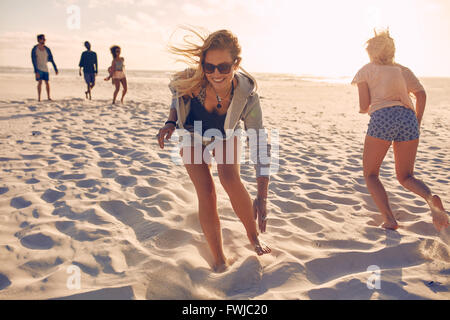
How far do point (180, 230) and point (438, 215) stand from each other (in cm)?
220

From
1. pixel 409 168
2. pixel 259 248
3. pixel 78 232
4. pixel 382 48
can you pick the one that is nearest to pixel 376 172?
pixel 409 168

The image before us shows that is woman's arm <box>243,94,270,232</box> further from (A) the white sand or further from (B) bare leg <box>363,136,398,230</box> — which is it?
(B) bare leg <box>363,136,398,230</box>

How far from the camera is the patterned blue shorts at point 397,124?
2.62 meters

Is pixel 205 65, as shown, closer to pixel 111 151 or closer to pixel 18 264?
pixel 18 264

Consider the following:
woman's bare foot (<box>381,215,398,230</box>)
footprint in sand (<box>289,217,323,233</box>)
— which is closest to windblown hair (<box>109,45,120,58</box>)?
footprint in sand (<box>289,217,323,233</box>)

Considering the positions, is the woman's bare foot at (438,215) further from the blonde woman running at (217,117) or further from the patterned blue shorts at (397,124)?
the blonde woman running at (217,117)

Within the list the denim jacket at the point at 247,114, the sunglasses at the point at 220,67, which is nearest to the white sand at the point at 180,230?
the denim jacket at the point at 247,114

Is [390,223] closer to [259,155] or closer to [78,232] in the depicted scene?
[259,155]

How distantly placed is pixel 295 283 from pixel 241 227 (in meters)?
0.89

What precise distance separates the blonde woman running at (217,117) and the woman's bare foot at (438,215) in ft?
4.84

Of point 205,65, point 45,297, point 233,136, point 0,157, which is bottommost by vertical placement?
point 45,297

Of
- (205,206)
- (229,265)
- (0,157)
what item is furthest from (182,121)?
(0,157)

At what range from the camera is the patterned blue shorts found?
8.61ft

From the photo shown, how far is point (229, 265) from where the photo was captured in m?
2.23
